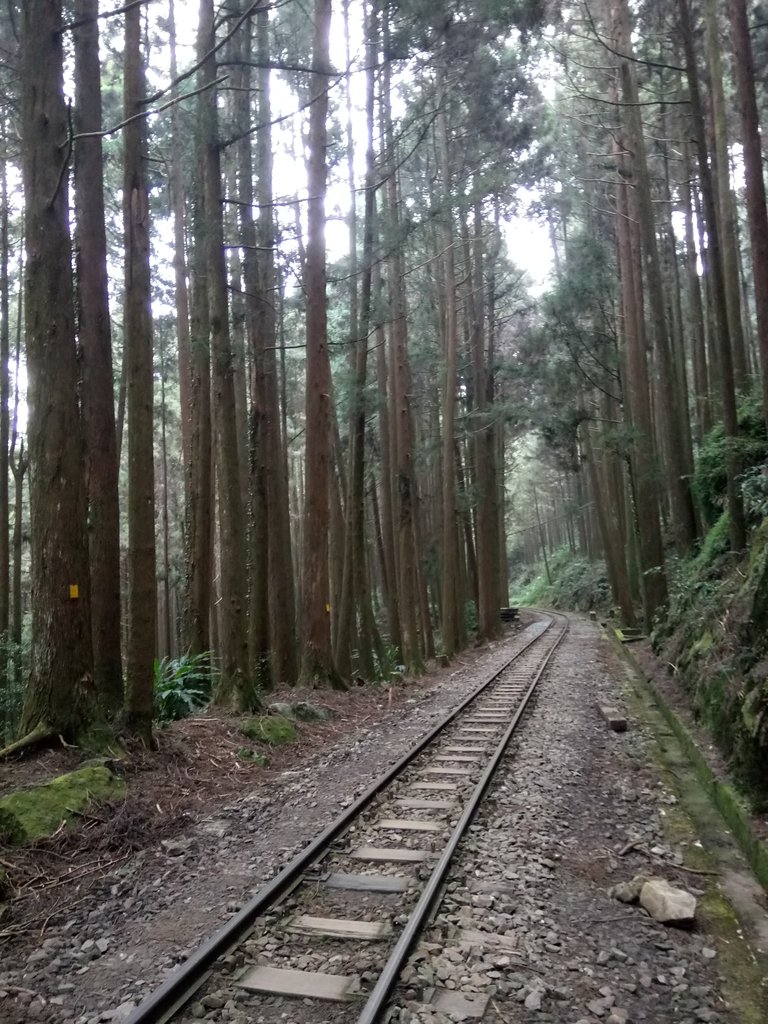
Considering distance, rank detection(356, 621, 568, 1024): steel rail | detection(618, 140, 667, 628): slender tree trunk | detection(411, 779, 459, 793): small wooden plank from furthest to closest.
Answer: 1. detection(618, 140, 667, 628): slender tree trunk
2. detection(411, 779, 459, 793): small wooden plank
3. detection(356, 621, 568, 1024): steel rail

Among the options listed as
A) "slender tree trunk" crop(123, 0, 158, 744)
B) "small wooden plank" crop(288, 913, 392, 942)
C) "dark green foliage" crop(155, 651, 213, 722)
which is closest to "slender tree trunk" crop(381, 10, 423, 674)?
"dark green foliage" crop(155, 651, 213, 722)

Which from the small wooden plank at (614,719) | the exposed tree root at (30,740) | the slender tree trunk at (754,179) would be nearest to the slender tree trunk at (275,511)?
the small wooden plank at (614,719)

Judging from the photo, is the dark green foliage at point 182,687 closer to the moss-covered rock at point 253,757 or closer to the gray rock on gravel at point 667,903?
the moss-covered rock at point 253,757

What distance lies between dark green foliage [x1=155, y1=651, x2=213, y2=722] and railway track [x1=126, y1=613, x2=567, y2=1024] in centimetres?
378

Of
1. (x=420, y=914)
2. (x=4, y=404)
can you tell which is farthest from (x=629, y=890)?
(x=4, y=404)

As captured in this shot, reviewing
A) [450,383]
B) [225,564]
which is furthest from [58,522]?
[450,383]

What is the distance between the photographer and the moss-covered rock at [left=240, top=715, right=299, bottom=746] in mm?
9391

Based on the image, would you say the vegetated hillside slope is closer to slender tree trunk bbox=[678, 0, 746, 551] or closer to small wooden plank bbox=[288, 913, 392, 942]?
slender tree trunk bbox=[678, 0, 746, 551]

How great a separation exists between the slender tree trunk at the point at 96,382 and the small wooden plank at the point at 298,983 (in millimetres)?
4593

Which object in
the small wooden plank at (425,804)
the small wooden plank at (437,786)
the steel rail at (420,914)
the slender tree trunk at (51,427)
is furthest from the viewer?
the small wooden plank at (437,786)

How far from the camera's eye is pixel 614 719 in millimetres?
9961

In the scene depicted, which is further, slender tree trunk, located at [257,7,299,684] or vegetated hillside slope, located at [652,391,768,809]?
slender tree trunk, located at [257,7,299,684]

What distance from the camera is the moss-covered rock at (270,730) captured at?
939 centimetres

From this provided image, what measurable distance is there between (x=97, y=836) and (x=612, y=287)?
67.8 ft
